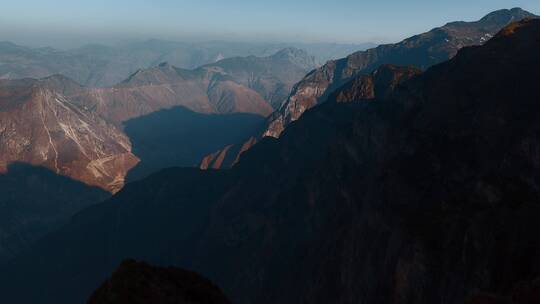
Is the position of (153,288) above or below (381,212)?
above

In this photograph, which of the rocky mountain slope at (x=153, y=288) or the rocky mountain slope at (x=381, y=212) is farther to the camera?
the rocky mountain slope at (x=381, y=212)

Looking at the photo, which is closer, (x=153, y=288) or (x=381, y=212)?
(x=153, y=288)

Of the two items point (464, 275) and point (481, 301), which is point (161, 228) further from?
point (481, 301)

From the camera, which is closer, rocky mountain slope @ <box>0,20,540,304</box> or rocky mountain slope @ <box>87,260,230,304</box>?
rocky mountain slope @ <box>87,260,230,304</box>

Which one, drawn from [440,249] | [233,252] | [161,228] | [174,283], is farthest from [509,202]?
[161,228]
